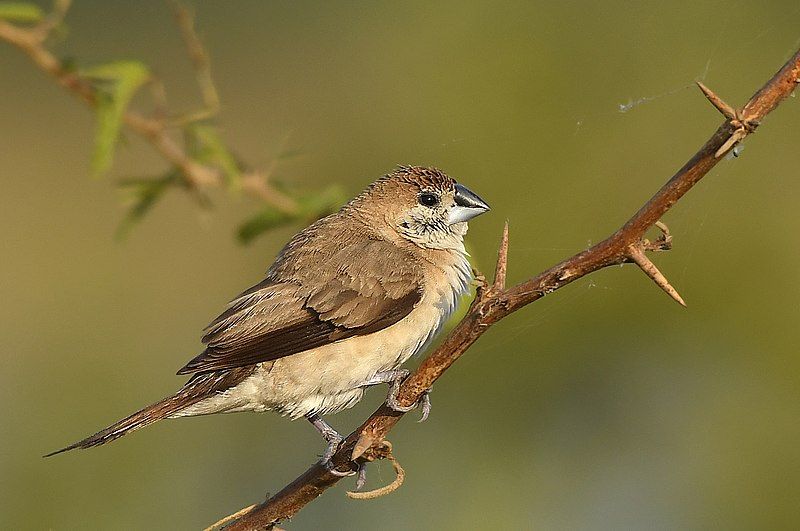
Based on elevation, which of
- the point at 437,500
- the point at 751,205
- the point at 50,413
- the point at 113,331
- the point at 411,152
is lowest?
the point at 437,500

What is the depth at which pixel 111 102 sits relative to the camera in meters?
3.30

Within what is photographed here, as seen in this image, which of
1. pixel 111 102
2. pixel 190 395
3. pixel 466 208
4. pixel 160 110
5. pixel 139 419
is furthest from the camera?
pixel 466 208

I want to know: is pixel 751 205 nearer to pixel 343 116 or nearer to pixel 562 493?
pixel 562 493

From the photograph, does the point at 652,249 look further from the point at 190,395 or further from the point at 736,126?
the point at 190,395

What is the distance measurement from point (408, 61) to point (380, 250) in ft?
15.6

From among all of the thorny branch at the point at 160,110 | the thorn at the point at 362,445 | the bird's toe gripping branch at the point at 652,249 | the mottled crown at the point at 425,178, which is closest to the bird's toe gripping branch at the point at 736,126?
the bird's toe gripping branch at the point at 652,249

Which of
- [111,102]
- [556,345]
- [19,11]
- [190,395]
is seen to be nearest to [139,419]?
[190,395]

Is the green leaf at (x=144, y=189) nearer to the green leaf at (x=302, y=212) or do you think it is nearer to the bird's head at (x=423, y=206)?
the green leaf at (x=302, y=212)

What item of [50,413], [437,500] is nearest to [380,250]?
[437,500]

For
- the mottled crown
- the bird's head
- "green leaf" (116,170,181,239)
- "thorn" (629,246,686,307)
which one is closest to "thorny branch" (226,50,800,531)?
"thorn" (629,246,686,307)

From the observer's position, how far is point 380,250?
368 centimetres

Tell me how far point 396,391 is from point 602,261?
2.05 feet

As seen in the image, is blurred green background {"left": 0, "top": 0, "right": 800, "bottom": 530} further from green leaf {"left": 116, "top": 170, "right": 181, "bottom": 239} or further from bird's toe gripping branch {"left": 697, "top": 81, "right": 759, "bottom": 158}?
bird's toe gripping branch {"left": 697, "top": 81, "right": 759, "bottom": 158}

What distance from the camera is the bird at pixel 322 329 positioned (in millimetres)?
3207
